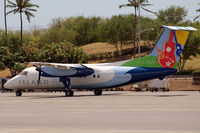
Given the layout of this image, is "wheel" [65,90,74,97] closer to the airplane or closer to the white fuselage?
the airplane

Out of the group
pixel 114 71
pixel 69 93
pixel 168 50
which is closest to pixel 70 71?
pixel 69 93

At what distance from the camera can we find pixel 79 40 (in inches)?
5659

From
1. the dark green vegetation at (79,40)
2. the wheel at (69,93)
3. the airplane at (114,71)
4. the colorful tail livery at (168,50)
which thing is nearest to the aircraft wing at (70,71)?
the airplane at (114,71)

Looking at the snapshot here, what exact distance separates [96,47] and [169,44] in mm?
87624

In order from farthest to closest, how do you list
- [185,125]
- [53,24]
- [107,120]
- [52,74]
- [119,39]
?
[53,24]
[119,39]
[52,74]
[107,120]
[185,125]

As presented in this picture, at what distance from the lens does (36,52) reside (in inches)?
3775

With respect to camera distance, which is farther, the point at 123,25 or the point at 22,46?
the point at 123,25

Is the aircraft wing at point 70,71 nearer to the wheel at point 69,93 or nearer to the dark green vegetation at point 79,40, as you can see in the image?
the wheel at point 69,93

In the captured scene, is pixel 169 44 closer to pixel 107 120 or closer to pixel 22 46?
pixel 107 120

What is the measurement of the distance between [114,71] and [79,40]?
101 meters

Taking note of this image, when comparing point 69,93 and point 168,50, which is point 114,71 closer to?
point 69,93

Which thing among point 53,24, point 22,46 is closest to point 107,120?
point 22,46

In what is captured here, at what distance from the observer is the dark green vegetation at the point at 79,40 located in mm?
92075

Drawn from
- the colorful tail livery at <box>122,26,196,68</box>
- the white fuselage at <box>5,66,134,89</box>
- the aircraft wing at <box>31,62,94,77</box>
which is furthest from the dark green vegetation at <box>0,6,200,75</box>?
the colorful tail livery at <box>122,26,196,68</box>
